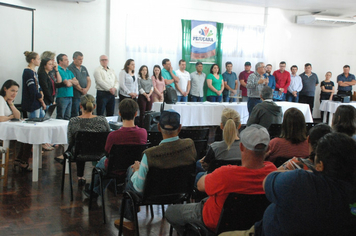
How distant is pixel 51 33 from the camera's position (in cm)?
781

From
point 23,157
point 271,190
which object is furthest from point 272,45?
point 271,190

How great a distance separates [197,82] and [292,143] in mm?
6282

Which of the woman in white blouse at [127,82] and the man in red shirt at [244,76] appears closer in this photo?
the woman in white blouse at [127,82]

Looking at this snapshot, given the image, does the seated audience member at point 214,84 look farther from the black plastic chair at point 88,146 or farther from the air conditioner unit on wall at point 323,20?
the black plastic chair at point 88,146

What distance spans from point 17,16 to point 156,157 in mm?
5777

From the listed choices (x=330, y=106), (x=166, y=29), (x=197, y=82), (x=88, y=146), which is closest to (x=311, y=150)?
(x=88, y=146)

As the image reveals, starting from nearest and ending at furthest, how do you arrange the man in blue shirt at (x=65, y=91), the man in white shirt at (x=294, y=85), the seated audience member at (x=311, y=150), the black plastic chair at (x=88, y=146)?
the seated audience member at (x=311, y=150), the black plastic chair at (x=88, y=146), the man in blue shirt at (x=65, y=91), the man in white shirt at (x=294, y=85)

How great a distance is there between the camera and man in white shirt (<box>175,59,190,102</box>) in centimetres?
888

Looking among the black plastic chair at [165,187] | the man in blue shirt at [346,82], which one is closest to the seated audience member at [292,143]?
the black plastic chair at [165,187]

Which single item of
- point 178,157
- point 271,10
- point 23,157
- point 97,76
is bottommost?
point 23,157

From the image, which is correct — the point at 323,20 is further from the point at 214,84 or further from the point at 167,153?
the point at 167,153

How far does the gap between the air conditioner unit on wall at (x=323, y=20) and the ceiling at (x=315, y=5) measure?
0.26 metres

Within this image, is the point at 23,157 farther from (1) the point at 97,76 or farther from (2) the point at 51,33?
(2) the point at 51,33

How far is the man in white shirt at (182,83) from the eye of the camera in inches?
350
